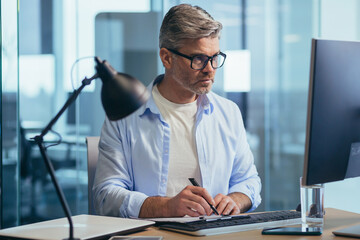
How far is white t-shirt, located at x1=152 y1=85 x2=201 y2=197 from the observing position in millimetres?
2070

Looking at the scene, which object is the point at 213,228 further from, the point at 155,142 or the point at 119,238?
the point at 155,142

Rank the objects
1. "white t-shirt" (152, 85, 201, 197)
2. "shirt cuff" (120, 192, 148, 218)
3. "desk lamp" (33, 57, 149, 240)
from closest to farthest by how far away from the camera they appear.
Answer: "desk lamp" (33, 57, 149, 240), "shirt cuff" (120, 192, 148, 218), "white t-shirt" (152, 85, 201, 197)

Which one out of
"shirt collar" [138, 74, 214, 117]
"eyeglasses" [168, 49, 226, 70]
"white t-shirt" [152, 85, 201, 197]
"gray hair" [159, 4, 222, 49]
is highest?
"gray hair" [159, 4, 222, 49]

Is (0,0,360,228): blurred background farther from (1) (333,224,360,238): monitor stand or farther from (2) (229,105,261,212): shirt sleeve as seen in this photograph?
(1) (333,224,360,238): monitor stand

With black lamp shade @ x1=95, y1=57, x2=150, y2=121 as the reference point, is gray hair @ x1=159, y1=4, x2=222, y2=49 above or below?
above

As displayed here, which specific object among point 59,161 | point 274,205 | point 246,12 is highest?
point 246,12

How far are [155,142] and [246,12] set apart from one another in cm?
213

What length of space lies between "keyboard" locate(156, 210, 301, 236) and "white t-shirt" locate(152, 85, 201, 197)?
0.52 m

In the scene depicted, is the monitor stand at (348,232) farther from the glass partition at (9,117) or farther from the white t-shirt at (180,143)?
the glass partition at (9,117)

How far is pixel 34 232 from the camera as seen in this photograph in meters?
1.35

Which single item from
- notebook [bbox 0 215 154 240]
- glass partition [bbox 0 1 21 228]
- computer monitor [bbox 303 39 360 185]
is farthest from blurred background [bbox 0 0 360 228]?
computer monitor [bbox 303 39 360 185]

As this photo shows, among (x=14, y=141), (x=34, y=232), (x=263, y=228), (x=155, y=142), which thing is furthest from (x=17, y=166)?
(x=263, y=228)

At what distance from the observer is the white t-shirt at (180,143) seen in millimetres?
2070

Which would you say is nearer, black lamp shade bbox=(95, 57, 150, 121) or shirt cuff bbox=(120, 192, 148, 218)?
black lamp shade bbox=(95, 57, 150, 121)
